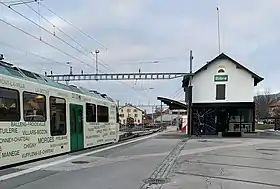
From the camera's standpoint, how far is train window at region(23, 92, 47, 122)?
12.7m

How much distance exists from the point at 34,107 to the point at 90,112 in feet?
22.2

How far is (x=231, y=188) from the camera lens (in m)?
9.38

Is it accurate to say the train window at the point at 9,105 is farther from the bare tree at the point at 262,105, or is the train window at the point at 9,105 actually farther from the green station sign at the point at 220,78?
the bare tree at the point at 262,105

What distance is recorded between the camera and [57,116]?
15.4m

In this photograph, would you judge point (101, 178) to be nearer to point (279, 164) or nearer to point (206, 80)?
point (279, 164)

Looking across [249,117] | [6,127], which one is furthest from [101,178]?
[249,117]

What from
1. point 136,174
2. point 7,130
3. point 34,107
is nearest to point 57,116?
point 34,107

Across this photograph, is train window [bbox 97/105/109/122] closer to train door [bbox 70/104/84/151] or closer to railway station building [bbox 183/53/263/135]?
train door [bbox 70/104/84/151]

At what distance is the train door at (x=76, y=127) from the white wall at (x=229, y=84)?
2146 centimetres

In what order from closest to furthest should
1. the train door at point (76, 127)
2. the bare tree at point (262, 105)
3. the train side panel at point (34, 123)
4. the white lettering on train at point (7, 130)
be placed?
the white lettering on train at point (7, 130), the train side panel at point (34, 123), the train door at point (76, 127), the bare tree at point (262, 105)

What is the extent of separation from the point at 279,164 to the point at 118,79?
30.5 meters

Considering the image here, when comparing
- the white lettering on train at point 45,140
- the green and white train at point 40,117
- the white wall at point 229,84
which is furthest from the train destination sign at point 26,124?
the white wall at point 229,84

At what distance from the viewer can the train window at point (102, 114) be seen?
21594 mm

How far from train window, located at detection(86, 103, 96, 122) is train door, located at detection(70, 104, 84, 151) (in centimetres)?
98
